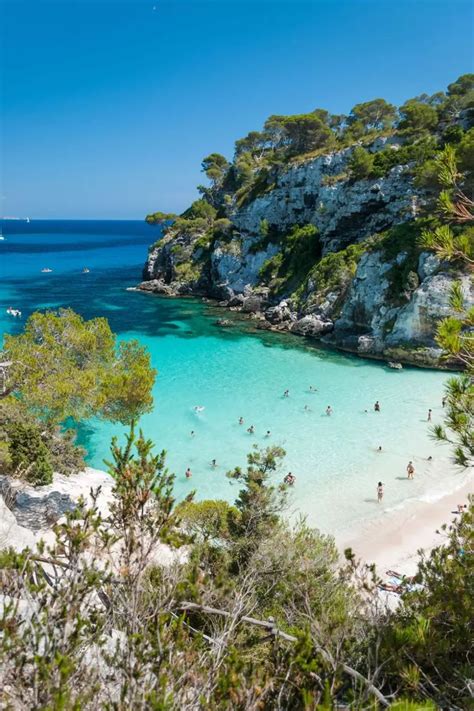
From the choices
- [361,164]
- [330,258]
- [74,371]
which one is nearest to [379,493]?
[74,371]

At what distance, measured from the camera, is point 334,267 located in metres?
38.0

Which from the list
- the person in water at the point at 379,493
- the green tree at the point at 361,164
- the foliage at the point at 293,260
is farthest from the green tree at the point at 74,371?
the green tree at the point at 361,164

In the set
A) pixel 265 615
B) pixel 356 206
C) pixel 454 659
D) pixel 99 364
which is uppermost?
pixel 356 206

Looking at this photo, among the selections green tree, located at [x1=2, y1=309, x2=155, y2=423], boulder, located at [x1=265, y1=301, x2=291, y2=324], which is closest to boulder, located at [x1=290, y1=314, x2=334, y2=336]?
boulder, located at [x1=265, y1=301, x2=291, y2=324]

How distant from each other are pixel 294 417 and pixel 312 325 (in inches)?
632

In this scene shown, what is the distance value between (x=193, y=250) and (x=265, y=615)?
53.9 meters

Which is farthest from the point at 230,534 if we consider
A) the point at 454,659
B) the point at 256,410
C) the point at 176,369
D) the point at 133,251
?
the point at 133,251

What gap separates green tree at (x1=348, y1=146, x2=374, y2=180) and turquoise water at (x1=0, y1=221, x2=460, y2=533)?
57.6ft

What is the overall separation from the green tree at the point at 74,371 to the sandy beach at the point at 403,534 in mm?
7819

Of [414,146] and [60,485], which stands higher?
[414,146]

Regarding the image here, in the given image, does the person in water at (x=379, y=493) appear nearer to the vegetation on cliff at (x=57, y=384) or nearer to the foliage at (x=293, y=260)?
the vegetation on cliff at (x=57, y=384)

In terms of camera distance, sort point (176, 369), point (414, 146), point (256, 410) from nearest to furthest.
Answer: point (256, 410) < point (176, 369) < point (414, 146)

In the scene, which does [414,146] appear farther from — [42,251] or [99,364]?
[42,251]

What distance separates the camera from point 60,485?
13.7 m
